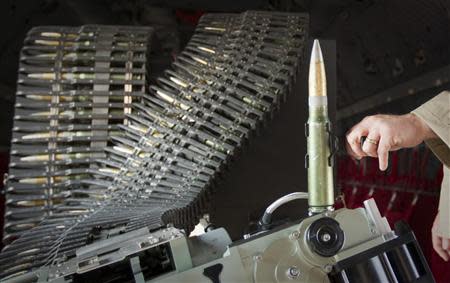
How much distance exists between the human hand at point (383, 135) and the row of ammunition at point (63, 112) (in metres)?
1.00

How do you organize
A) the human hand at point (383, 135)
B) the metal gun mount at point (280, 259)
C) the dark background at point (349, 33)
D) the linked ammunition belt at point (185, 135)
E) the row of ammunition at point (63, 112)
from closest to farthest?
the metal gun mount at point (280, 259) < the human hand at point (383, 135) < the linked ammunition belt at point (185, 135) < the row of ammunition at point (63, 112) < the dark background at point (349, 33)

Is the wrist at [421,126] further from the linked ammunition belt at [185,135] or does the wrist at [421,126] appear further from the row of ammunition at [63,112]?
the row of ammunition at [63,112]

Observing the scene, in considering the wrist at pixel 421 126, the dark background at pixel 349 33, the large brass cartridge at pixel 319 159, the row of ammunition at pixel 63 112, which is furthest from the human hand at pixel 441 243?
the dark background at pixel 349 33

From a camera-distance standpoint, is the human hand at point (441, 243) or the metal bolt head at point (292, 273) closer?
the metal bolt head at point (292, 273)

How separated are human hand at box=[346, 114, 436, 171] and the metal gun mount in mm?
170

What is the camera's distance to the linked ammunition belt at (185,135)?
174 cm

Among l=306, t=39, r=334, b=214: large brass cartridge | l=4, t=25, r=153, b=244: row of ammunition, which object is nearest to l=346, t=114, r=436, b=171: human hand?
l=306, t=39, r=334, b=214: large brass cartridge

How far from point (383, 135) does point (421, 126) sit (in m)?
0.16

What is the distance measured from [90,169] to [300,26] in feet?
3.28

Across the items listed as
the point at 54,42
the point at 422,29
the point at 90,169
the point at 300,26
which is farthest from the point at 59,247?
the point at 422,29

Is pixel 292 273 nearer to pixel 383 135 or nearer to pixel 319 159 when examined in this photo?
pixel 319 159

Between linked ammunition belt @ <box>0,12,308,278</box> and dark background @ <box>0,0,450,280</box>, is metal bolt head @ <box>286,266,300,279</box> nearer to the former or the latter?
linked ammunition belt @ <box>0,12,308,278</box>

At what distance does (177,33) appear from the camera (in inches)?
128

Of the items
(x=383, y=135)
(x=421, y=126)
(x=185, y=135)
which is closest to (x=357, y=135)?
(x=383, y=135)
